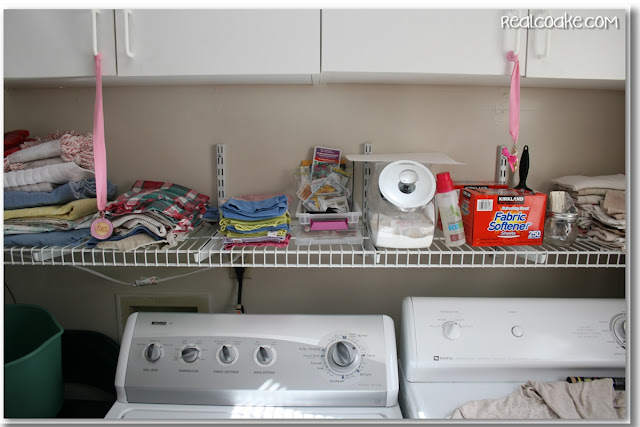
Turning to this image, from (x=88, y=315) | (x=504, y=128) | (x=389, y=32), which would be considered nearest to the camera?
(x=389, y=32)

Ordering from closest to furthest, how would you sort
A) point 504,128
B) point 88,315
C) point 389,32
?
point 389,32 < point 504,128 < point 88,315

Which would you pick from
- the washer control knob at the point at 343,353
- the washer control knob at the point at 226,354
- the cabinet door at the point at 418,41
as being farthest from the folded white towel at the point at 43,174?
the washer control knob at the point at 343,353

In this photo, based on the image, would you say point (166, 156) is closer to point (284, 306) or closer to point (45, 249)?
point (45, 249)

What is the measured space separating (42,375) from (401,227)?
1.04 meters

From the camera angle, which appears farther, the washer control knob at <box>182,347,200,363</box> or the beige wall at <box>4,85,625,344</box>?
the beige wall at <box>4,85,625,344</box>

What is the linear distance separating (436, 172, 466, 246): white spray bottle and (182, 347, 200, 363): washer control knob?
0.74 meters

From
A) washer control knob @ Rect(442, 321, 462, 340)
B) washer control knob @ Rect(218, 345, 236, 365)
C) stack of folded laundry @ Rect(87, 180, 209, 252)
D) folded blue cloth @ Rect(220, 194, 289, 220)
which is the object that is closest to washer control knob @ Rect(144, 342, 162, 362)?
washer control knob @ Rect(218, 345, 236, 365)

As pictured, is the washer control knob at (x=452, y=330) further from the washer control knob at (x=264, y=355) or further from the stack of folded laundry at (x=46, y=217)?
the stack of folded laundry at (x=46, y=217)

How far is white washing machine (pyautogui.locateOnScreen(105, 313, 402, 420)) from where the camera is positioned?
1021mm

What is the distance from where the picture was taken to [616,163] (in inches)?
54.1

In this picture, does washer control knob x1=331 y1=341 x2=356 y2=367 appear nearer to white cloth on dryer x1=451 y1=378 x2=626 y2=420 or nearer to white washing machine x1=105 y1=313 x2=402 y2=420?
white washing machine x1=105 y1=313 x2=402 y2=420

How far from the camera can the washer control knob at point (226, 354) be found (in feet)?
3.45

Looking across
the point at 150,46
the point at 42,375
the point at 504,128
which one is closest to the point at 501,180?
the point at 504,128

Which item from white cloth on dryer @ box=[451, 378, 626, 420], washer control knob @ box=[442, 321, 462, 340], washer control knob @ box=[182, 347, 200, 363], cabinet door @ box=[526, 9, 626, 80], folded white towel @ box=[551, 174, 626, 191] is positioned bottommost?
white cloth on dryer @ box=[451, 378, 626, 420]
